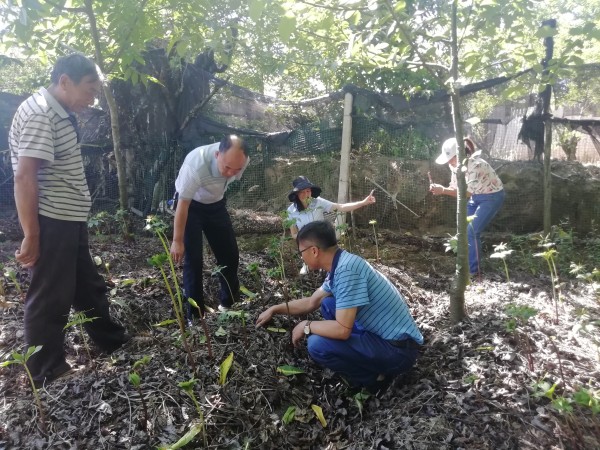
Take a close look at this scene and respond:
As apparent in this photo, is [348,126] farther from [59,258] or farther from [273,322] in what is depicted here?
[59,258]

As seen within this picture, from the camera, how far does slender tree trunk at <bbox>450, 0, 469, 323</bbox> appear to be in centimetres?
273

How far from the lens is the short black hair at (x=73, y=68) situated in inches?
92.0

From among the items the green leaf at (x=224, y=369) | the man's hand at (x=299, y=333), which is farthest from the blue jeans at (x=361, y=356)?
the green leaf at (x=224, y=369)

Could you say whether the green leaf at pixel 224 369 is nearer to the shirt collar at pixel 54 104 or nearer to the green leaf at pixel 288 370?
the green leaf at pixel 288 370

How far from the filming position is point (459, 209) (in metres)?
2.89

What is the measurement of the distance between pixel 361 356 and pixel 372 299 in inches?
12.8

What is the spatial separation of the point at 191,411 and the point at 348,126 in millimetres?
4207

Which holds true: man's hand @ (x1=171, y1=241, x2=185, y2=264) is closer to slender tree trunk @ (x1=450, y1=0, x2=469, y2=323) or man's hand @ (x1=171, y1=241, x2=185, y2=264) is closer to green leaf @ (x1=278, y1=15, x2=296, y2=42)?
green leaf @ (x1=278, y1=15, x2=296, y2=42)

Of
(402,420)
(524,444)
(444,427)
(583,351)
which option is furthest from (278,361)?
(583,351)

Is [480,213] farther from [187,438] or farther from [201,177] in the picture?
[187,438]

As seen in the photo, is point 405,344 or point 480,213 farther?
point 480,213

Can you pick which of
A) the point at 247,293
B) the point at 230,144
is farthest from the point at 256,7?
the point at 247,293

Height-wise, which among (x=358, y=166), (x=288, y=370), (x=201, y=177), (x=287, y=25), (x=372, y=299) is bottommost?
(x=288, y=370)

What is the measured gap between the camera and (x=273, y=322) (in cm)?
312
